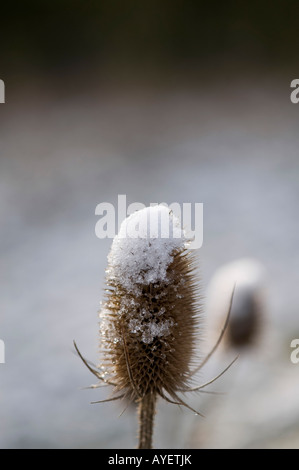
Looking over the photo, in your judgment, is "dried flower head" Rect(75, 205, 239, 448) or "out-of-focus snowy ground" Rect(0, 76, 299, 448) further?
"out-of-focus snowy ground" Rect(0, 76, 299, 448)

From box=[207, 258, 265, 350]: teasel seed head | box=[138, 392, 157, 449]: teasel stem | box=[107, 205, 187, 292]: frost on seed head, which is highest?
box=[107, 205, 187, 292]: frost on seed head

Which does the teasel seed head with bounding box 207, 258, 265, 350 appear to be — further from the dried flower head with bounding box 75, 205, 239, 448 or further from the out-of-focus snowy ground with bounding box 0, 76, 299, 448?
the dried flower head with bounding box 75, 205, 239, 448

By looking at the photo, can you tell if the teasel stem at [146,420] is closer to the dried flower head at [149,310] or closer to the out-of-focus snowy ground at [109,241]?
the dried flower head at [149,310]

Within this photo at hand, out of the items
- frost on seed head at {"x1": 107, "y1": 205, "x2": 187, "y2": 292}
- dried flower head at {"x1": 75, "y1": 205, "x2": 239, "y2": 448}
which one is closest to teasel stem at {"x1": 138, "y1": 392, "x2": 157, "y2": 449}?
dried flower head at {"x1": 75, "y1": 205, "x2": 239, "y2": 448}

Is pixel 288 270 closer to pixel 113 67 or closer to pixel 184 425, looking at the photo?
pixel 184 425

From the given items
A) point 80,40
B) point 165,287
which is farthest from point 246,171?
point 165,287

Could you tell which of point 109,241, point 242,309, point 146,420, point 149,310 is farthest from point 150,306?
point 109,241

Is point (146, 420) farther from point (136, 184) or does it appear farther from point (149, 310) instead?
point (136, 184)
